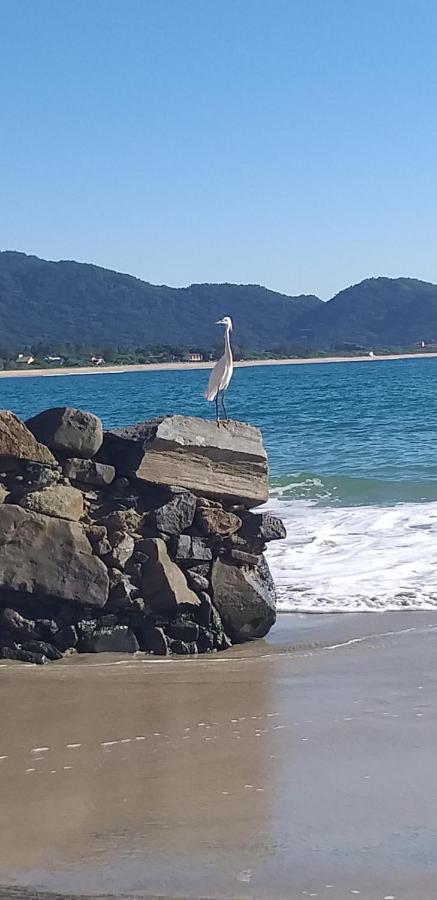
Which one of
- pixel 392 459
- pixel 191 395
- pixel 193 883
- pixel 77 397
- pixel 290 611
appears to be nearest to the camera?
pixel 193 883

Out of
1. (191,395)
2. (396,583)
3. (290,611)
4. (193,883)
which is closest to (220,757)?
(193,883)

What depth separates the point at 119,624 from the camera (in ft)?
26.2

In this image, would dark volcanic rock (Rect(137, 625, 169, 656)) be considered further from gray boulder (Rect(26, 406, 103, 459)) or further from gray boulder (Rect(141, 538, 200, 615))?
gray boulder (Rect(26, 406, 103, 459))

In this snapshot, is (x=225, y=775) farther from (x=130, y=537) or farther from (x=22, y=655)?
(x=130, y=537)

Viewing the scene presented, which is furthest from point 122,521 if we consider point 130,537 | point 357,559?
point 357,559

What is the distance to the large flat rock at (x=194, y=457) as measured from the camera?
8.44 metres

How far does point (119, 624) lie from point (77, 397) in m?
48.6

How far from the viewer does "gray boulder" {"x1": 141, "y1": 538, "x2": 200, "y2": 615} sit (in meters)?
7.96

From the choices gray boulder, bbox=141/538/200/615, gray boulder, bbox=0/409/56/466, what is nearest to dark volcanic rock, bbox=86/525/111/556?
gray boulder, bbox=141/538/200/615

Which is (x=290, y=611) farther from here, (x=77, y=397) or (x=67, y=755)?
(x=77, y=397)

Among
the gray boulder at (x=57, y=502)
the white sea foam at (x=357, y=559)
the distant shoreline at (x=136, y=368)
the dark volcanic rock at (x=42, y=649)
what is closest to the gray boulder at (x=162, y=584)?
the gray boulder at (x=57, y=502)

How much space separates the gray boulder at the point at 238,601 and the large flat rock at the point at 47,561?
90 centimetres

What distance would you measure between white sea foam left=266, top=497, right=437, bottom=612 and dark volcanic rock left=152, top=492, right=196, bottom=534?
166cm

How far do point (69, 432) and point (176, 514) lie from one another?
3.12 ft
